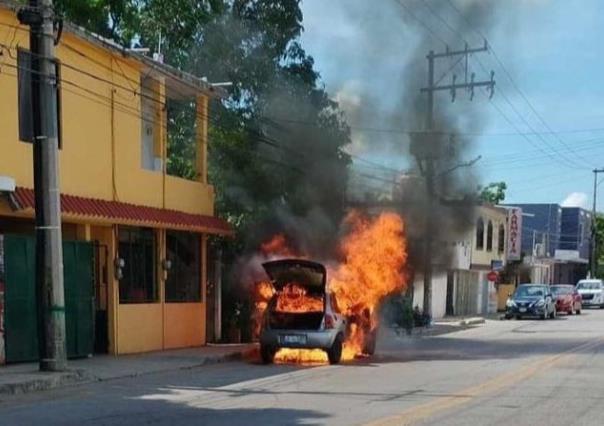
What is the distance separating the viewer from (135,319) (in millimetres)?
16594

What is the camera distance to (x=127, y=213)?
1567 centimetres

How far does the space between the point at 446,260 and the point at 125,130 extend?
1393 cm

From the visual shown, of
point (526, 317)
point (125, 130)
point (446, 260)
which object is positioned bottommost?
point (526, 317)

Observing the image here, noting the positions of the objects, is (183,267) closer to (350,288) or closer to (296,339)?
(350,288)

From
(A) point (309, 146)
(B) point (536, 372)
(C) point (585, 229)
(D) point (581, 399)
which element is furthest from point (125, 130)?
(C) point (585, 229)

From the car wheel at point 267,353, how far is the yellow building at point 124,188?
292 centimetres

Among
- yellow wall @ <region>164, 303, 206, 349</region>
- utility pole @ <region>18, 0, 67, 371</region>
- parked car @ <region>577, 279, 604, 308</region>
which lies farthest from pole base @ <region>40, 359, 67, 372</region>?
parked car @ <region>577, 279, 604, 308</region>

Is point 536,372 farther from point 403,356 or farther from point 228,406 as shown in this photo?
point 228,406

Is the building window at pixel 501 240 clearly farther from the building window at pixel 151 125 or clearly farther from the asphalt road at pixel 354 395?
the building window at pixel 151 125

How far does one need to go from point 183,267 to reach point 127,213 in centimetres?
355

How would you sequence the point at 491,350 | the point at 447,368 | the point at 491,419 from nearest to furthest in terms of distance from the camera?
1. the point at 491,419
2. the point at 447,368
3. the point at 491,350

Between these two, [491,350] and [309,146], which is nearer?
[491,350]

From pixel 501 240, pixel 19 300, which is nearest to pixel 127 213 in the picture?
pixel 19 300

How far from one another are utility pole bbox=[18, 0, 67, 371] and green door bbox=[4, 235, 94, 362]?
4.61 feet
